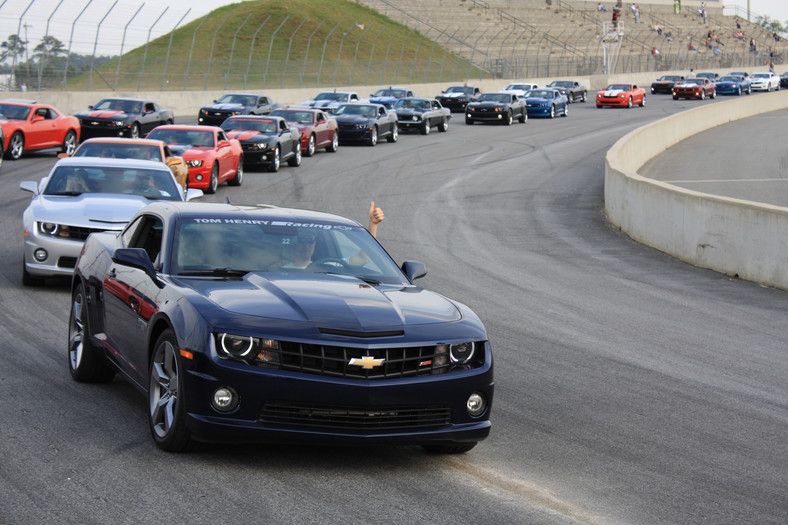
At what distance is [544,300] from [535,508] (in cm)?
717

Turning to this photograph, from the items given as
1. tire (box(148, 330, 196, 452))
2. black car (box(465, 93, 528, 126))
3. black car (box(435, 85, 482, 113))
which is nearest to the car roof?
tire (box(148, 330, 196, 452))

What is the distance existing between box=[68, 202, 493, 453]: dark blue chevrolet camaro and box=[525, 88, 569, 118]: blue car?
148 feet

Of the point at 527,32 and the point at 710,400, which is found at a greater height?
the point at 527,32

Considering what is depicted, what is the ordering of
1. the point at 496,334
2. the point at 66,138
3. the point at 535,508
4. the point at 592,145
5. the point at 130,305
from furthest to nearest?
1. the point at 592,145
2. the point at 66,138
3. the point at 496,334
4. the point at 130,305
5. the point at 535,508

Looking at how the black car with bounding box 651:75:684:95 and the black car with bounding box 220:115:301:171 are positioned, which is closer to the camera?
the black car with bounding box 220:115:301:171

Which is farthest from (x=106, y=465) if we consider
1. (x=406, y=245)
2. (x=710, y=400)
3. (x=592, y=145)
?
(x=592, y=145)

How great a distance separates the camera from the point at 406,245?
16969mm

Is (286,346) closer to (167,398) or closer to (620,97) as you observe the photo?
(167,398)

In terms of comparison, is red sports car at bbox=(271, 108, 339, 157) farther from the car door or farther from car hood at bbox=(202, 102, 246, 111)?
the car door

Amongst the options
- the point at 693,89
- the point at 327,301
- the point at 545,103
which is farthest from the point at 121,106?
the point at 693,89

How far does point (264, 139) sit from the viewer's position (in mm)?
27422

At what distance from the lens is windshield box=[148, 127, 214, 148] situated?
→ 75.9 feet

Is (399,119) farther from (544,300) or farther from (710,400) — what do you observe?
(710,400)

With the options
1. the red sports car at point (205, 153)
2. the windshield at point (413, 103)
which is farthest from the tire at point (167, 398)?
the windshield at point (413, 103)
